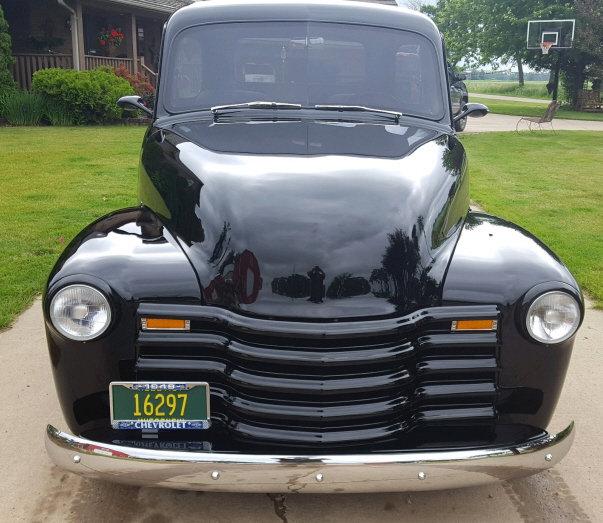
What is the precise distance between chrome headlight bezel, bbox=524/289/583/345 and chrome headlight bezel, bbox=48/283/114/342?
5.01ft

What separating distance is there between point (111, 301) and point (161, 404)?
1.34 ft

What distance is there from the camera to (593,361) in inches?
170

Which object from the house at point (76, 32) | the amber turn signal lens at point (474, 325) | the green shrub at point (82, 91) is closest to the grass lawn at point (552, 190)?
the amber turn signal lens at point (474, 325)

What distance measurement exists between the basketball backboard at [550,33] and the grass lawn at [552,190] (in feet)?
36.6

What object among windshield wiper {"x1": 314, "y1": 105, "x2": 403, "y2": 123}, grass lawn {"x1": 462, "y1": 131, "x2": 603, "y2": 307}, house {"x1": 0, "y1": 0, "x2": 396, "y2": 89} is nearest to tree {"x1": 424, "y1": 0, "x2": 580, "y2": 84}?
grass lawn {"x1": 462, "y1": 131, "x2": 603, "y2": 307}

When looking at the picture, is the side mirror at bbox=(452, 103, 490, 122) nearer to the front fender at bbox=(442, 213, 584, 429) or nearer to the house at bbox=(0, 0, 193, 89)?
the front fender at bbox=(442, 213, 584, 429)

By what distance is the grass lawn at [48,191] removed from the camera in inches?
231

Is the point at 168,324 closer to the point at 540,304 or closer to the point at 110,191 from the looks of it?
the point at 540,304

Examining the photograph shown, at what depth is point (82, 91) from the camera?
17.5 m

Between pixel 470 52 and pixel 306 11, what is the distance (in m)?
40.2

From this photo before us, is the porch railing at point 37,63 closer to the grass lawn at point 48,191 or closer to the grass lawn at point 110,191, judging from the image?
the grass lawn at point 110,191

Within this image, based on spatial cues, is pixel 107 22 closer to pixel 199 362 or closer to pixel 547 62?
pixel 547 62

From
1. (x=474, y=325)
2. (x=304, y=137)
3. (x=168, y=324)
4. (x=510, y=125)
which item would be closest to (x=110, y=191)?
(x=304, y=137)

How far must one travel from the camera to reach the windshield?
153 inches
